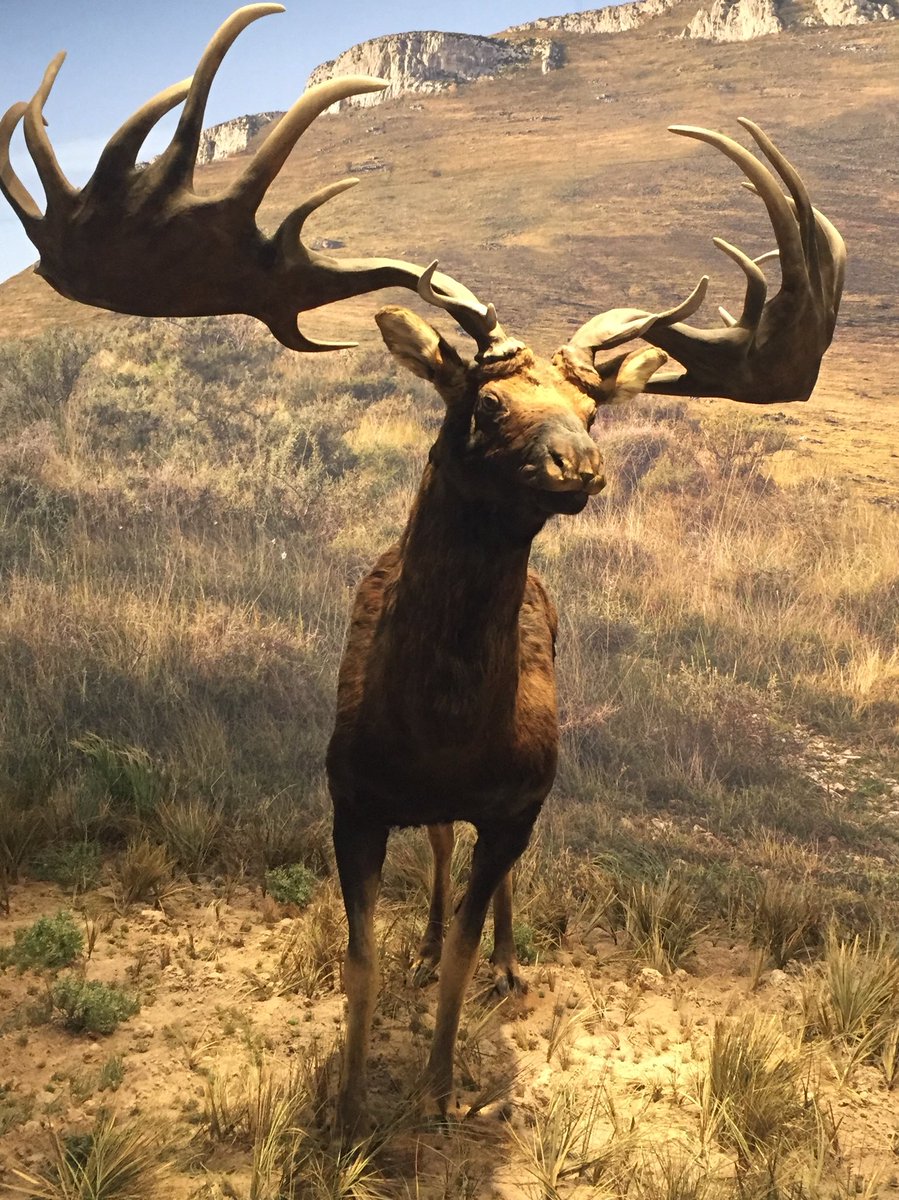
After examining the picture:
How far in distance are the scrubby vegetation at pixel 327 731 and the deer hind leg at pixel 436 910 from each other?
78 mm

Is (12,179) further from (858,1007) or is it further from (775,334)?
(858,1007)

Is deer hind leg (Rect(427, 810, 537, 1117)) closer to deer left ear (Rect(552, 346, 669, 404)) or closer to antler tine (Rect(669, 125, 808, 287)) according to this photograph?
deer left ear (Rect(552, 346, 669, 404))

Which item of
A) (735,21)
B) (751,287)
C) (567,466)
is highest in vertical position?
(735,21)

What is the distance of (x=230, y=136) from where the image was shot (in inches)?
260

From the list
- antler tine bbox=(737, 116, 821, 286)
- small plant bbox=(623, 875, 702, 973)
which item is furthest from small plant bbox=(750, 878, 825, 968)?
antler tine bbox=(737, 116, 821, 286)

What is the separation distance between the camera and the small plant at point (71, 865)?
15.0 feet

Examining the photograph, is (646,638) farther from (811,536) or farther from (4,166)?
(4,166)

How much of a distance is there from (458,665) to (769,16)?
7.75m

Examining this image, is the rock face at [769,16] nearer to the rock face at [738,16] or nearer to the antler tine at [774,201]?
the rock face at [738,16]

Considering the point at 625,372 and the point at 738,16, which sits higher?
the point at 738,16

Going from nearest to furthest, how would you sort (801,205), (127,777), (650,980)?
(801,205) → (650,980) → (127,777)

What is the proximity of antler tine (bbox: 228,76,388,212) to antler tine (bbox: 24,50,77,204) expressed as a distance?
1.61ft

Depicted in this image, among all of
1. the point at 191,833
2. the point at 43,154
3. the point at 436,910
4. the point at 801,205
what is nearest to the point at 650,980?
the point at 436,910

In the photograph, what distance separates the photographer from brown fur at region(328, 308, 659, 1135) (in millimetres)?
2680
